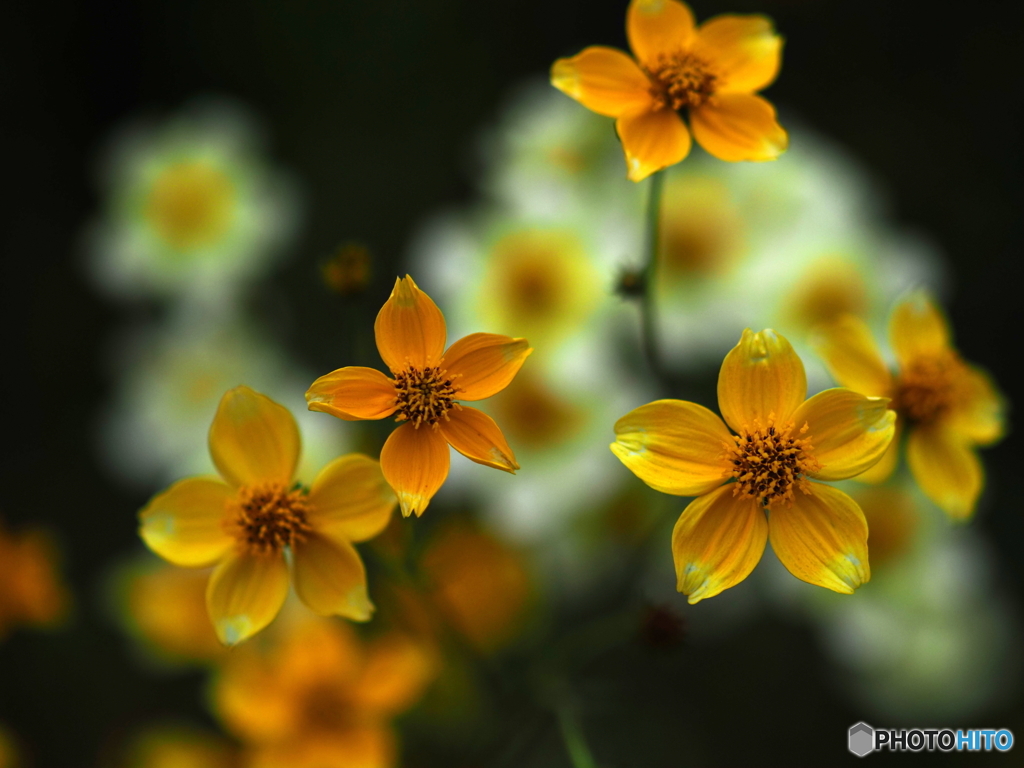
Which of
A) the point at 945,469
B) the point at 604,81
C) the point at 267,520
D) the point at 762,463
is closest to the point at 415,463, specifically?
the point at 267,520

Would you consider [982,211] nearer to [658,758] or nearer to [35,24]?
[658,758]

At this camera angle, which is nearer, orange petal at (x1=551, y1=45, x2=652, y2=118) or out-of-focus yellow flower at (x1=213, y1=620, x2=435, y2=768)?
orange petal at (x1=551, y1=45, x2=652, y2=118)

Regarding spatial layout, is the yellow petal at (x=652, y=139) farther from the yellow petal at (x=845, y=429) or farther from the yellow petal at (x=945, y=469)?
the yellow petal at (x=945, y=469)

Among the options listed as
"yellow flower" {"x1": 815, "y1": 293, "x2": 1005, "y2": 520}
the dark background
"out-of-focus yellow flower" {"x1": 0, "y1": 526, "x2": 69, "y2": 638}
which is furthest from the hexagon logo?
the dark background

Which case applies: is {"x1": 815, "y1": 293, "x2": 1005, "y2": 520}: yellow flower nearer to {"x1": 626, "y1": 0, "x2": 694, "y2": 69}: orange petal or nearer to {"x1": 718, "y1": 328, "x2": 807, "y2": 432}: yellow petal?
{"x1": 718, "y1": 328, "x2": 807, "y2": 432}: yellow petal

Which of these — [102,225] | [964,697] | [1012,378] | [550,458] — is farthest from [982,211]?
[102,225]

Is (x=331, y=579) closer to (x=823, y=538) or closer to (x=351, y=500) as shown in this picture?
(x=351, y=500)
